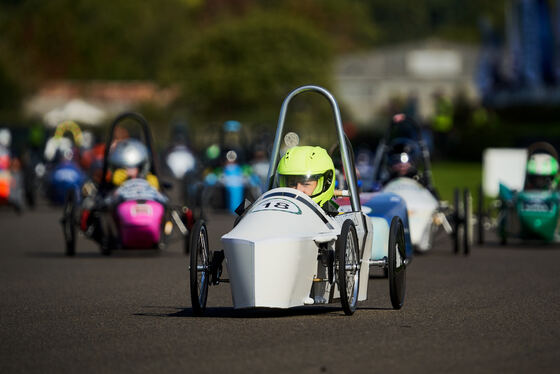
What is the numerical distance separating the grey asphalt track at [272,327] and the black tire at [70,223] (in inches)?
77.4

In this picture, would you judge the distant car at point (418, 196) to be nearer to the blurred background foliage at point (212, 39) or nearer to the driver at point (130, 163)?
the driver at point (130, 163)

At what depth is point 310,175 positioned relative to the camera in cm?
1173

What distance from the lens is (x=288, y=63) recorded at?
311 feet

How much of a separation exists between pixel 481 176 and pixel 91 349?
32142 millimetres

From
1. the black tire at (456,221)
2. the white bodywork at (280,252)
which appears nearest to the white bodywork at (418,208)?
the black tire at (456,221)

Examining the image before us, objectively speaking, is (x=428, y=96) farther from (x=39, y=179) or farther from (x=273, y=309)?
(x=273, y=309)

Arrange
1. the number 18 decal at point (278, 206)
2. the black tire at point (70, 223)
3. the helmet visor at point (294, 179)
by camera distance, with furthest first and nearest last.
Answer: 1. the black tire at point (70, 223)
2. the helmet visor at point (294, 179)
3. the number 18 decal at point (278, 206)

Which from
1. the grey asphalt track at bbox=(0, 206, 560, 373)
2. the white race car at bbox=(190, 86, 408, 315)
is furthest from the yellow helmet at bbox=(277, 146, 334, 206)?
the grey asphalt track at bbox=(0, 206, 560, 373)

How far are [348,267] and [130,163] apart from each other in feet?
29.0

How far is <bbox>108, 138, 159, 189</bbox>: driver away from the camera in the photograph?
63.5ft

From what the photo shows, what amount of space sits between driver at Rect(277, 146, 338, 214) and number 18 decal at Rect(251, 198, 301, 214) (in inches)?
24.0

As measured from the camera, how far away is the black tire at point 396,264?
1132 centimetres

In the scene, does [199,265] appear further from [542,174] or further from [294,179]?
[542,174]

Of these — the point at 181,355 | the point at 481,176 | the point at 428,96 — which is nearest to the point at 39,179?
the point at 481,176
